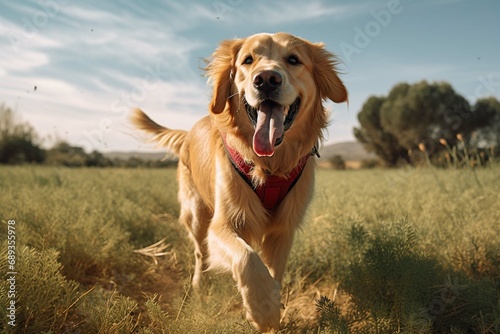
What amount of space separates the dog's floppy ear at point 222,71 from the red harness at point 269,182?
0.29 m

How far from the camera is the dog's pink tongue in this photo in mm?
2740

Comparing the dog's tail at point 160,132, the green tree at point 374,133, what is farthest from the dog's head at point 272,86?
the green tree at point 374,133

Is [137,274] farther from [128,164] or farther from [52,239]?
[128,164]

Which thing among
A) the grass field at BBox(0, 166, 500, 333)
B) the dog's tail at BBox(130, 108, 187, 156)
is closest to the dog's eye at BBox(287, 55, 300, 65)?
the grass field at BBox(0, 166, 500, 333)

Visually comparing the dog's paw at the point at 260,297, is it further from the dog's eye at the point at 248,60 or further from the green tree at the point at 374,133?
the green tree at the point at 374,133

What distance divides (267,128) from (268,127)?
0.03 ft

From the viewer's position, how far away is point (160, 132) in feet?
17.3

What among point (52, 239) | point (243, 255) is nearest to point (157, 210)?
point (52, 239)

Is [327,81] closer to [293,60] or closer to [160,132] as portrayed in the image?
[293,60]

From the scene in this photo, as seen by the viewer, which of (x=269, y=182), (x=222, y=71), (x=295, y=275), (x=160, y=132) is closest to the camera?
(x=269, y=182)

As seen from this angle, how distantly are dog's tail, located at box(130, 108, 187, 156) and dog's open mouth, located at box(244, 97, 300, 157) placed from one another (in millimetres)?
2378

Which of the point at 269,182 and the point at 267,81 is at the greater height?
the point at 267,81

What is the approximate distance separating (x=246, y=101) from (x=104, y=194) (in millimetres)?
4122

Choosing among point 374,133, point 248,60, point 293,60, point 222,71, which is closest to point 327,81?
point 293,60
